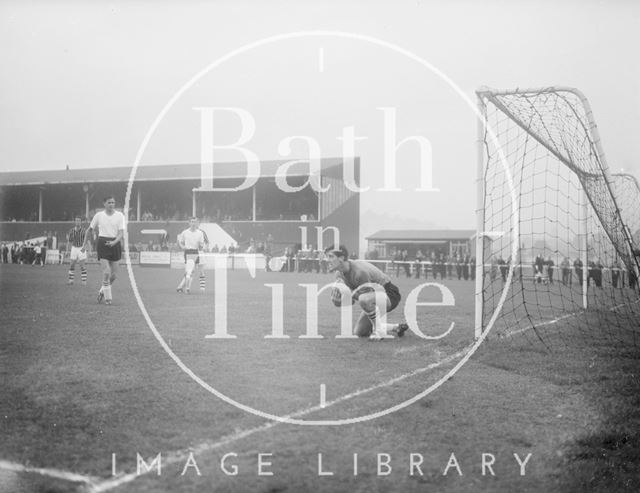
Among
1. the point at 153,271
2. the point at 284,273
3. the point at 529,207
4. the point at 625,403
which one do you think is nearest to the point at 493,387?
the point at 625,403

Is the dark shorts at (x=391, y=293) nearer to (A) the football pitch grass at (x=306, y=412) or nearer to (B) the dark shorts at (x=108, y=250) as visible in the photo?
(A) the football pitch grass at (x=306, y=412)

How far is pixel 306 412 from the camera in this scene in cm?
244

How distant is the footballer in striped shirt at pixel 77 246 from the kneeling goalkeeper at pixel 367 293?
2.64 m

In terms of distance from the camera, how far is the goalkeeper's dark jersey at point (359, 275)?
436 centimetres

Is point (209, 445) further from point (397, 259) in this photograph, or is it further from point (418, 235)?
point (397, 259)

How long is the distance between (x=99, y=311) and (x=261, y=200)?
2019 mm

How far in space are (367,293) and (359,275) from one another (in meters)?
0.16

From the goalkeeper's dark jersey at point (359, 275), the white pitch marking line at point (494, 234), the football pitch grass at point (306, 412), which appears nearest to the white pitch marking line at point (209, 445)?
the football pitch grass at point (306, 412)

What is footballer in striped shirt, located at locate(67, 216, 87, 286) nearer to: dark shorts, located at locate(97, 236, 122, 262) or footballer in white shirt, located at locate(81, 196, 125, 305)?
footballer in white shirt, located at locate(81, 196, 125, 305)

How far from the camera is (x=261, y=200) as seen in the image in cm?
588

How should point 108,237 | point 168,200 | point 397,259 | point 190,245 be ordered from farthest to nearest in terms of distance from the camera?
point 397,259 → point 190,245 → point 108,237 → point 168,200

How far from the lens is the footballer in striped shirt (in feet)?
17.6

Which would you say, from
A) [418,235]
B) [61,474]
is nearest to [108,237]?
[418,235]

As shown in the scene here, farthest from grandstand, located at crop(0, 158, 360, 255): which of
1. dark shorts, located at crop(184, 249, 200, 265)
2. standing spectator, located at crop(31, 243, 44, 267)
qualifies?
dark shorts, located at crop(184, 249, 200, 265)
